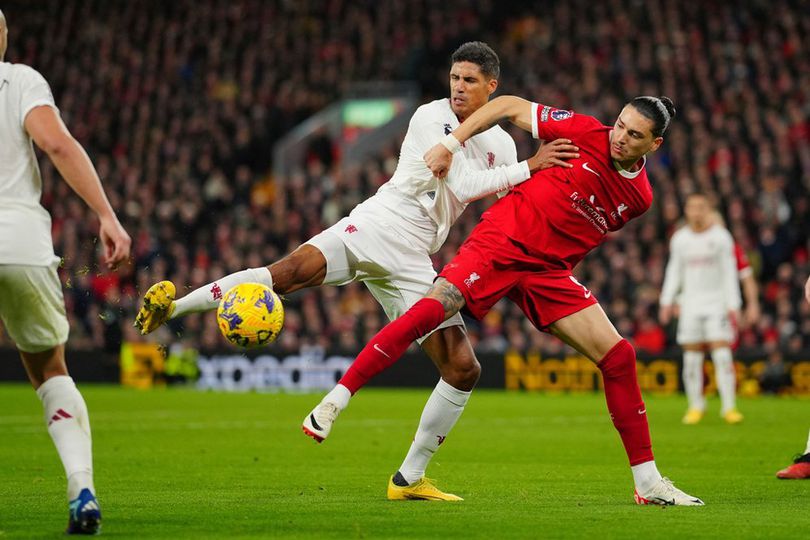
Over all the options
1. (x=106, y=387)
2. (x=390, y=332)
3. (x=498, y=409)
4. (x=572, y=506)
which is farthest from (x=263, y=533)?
(x=106, y=387)

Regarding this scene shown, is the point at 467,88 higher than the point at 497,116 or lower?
higher

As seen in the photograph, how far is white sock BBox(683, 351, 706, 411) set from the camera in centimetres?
1489

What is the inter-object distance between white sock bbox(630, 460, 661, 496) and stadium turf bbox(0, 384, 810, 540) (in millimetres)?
165

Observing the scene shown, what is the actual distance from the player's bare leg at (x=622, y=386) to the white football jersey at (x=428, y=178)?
3.40 feet

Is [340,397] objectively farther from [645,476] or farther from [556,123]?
[556,123]

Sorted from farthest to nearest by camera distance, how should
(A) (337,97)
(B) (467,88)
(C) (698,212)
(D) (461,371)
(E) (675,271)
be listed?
(A) (337,97), (E) (675,271), (C) (698,212), (B) (467,88), (D) (461,371)

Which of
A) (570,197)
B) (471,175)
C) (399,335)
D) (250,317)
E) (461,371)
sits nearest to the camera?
(399,335)

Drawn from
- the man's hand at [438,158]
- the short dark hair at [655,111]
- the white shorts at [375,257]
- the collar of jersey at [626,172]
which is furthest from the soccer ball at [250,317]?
the short dark hair at [655,111]

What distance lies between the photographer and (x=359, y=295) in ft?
79.6

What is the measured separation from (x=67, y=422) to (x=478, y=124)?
2.93 metres

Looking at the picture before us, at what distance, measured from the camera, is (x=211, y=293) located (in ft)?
25.0

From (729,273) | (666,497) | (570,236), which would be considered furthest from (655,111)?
(729,273)

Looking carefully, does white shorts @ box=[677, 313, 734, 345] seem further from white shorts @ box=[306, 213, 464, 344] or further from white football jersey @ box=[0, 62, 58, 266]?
white football jersey @ box=[0, 62, 58, 266]

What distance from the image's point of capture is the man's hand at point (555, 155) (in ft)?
24.1
